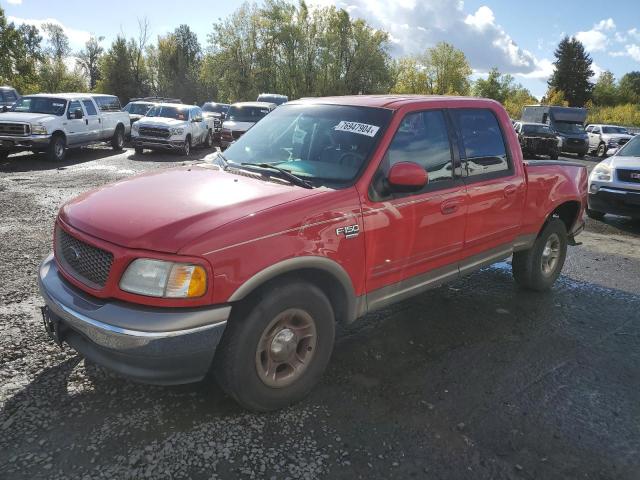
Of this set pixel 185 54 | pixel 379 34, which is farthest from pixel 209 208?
pixel 185 54

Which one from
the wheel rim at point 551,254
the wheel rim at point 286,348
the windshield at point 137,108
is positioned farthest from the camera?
the windshield at point 137,108

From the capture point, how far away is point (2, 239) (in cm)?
635

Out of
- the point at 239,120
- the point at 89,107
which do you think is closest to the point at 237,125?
the point at 239,120

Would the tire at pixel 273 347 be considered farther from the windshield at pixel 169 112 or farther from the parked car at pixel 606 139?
the parked car at pixel 606 139

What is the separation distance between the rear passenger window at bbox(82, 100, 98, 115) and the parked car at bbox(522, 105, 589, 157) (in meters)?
20.0

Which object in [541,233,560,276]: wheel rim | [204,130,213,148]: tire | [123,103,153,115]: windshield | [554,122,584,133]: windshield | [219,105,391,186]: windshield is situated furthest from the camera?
[554,122,584,133]: windshield

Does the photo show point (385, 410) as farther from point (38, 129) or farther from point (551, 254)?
point (38, 129)

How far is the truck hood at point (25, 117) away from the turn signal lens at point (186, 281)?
13710 millimetres

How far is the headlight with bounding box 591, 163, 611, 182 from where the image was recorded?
29.6ft

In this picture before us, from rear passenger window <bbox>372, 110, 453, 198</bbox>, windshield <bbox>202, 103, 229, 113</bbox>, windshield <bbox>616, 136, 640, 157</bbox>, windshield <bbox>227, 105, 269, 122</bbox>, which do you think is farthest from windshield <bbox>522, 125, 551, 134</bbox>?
rear passenger window <bbox>372, 110, 453, 198</bbox>

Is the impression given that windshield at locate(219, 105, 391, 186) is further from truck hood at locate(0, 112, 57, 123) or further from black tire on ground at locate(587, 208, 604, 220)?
truck hood at locate(0, 112, 57, 123)

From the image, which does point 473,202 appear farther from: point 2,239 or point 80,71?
point 80,71

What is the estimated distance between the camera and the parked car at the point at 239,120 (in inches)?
733

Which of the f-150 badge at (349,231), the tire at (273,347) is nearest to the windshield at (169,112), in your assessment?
the f-150 badge at (349,231)
